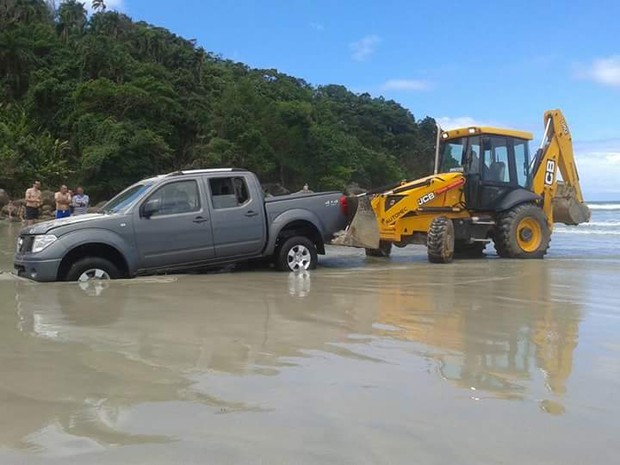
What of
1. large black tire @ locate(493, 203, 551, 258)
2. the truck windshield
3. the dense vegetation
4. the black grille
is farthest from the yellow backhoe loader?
the dense vegetation

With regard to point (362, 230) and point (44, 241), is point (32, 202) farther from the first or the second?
point (362, 230)

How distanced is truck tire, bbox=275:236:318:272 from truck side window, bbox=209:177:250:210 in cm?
107

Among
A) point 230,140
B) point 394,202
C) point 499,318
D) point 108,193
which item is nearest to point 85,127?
point 108,193

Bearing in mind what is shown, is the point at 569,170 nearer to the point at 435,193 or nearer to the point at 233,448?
the point at 435,193

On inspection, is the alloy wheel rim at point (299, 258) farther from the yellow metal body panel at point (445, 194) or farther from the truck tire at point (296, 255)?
the yellow metal body panel at point (445, 194)

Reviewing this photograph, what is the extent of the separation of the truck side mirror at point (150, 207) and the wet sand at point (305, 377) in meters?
1.57

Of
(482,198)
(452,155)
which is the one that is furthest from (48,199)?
(482,198)

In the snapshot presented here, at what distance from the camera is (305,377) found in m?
4.43

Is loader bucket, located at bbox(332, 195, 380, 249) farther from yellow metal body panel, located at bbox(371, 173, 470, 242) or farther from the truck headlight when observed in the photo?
the truck headlight

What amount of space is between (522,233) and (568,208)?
1.98 metres

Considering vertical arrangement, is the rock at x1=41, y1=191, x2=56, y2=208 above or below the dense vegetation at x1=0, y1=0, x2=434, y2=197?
below

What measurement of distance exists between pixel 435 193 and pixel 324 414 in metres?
10.3

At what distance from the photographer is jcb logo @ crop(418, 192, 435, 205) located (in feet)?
43.8

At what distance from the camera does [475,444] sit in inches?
129
